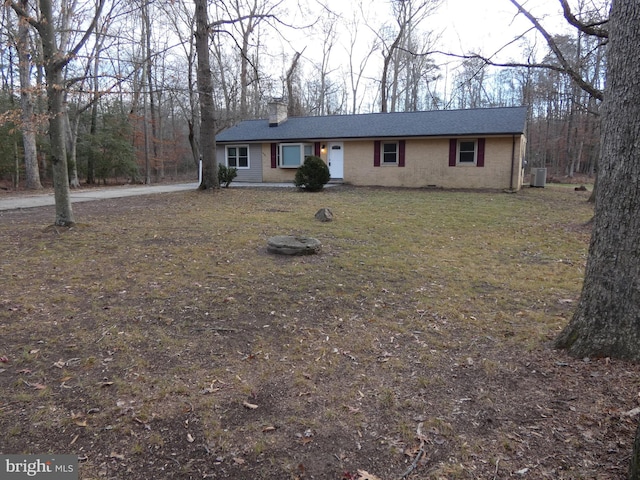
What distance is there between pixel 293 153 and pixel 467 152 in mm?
8216

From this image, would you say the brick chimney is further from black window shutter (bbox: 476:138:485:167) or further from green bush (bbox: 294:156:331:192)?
black window shutter (bbox: 476:138:485:167)

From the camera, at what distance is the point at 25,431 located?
235cm

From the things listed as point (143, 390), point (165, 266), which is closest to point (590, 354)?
point (143, 390)

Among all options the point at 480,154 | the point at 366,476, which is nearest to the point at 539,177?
the point at 480,154

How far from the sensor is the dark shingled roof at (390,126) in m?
17.8

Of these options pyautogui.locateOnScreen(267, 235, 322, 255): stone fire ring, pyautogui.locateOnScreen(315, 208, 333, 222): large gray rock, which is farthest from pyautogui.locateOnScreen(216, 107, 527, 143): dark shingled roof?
pyautogui.locateOnScreen(267, 235, 322, 255): stone fire ring

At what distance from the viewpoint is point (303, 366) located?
3.15 m

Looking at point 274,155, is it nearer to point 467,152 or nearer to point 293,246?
point 467,152

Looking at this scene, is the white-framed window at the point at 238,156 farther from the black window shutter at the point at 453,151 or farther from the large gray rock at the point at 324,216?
the large gray rock at the point at 324,216

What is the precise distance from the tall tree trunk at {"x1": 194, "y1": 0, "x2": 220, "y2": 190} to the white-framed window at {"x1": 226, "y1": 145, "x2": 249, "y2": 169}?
7.23m

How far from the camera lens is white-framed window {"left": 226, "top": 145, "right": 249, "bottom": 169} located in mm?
22625

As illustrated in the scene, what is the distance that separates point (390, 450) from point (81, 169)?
24514 millimetres

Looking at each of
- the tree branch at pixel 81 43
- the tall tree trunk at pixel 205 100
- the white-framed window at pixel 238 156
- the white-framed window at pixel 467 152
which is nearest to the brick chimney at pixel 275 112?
the white-framed window at pixel 238 156

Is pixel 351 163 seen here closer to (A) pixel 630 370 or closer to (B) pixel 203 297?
(B) pixel 203 297
